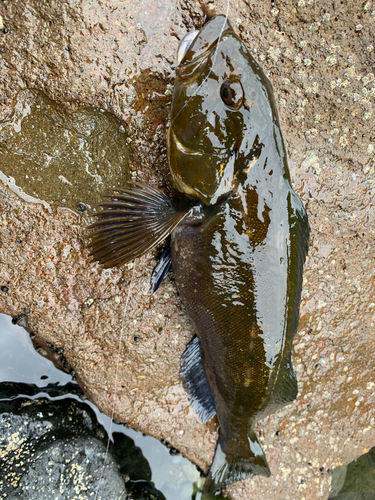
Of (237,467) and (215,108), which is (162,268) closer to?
(215,108)

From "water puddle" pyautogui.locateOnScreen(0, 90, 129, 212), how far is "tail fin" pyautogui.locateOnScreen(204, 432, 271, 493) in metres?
2.54

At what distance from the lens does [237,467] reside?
3.46 metres

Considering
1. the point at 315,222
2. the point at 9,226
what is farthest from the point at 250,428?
the point at 9,226

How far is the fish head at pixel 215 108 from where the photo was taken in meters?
2.46

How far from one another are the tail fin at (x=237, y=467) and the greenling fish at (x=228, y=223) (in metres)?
0.49

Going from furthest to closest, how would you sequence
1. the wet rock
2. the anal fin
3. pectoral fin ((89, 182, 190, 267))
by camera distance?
the anal fin
the wet rock
pectoral fin ((89, 182, 190, 267))

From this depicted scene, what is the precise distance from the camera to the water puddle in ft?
9.38

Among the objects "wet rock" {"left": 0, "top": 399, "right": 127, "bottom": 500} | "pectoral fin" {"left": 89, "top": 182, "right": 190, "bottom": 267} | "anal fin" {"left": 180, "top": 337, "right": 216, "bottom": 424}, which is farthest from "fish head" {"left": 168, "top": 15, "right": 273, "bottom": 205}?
"wet rock" {"left": 0, "top": 399, "right": 127, "bottom": 500}

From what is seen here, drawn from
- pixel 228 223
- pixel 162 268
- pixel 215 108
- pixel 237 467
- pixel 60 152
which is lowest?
pixel 237 467

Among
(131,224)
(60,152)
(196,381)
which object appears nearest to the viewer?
(131,224)

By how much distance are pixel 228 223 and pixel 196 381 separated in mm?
1580

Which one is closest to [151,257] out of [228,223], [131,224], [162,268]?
[162,268]

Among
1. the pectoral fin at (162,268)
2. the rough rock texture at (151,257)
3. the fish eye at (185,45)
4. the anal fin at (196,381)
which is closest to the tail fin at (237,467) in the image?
the rough rock texture at (151,257)

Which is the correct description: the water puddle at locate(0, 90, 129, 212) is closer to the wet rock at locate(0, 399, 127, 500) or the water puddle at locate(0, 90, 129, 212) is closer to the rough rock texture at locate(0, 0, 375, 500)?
the rough rock texture at locate(0, 0, 375, 500)
